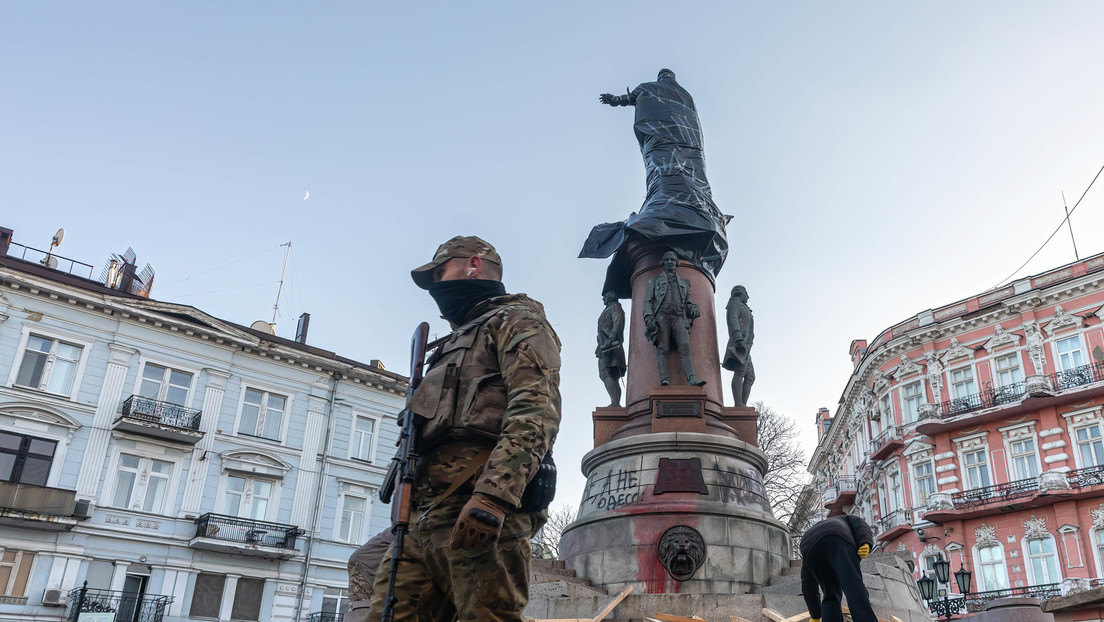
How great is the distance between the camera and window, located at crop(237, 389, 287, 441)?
1033 inches

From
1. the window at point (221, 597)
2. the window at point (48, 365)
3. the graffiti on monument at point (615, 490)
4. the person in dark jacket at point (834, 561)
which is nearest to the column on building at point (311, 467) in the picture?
the window at point (221, 597)

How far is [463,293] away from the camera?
4.19 meters

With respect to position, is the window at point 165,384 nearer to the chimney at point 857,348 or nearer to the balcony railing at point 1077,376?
the balcony railing at point 1077,376

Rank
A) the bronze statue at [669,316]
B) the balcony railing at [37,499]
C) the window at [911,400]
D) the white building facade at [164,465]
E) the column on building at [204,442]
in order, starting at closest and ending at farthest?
the bronze statue at [669,316], the balcony railing at [37,499], the white building facade at [164,465], the column on building at [204,442], the window at [911,400]

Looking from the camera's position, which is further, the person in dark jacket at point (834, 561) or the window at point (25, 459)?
the window at point (25, 459)

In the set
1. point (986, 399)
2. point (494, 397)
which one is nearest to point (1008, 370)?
point (986, 399)

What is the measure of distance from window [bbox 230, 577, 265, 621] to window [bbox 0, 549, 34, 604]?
5.20m

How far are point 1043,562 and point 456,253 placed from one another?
29.4 meters

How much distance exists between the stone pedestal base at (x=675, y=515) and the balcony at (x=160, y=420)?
58.1 ft

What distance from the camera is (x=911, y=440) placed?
3288 cm

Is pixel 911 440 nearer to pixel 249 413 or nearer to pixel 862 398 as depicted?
pixel 862 398

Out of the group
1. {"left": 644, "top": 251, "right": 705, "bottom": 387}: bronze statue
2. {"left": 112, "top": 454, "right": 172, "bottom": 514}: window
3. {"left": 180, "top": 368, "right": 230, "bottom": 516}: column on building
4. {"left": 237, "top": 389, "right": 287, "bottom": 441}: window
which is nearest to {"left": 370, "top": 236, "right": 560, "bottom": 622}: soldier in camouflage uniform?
{"left": 644, "top": 251, "right": 705, "bottom": 387}: bronze statue

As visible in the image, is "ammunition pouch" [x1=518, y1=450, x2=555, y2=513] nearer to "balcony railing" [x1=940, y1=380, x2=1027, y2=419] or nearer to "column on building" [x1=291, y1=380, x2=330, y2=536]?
"column on building" [x1=291, y1=380, x2=330, y2=536]

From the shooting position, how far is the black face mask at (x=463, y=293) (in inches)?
164
